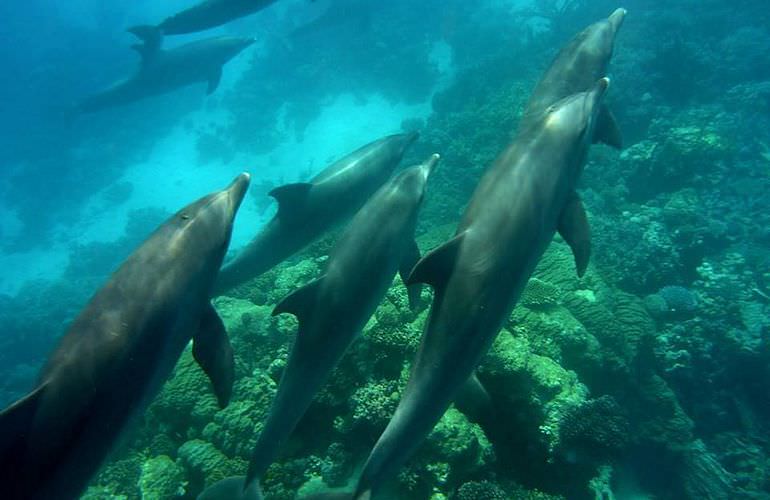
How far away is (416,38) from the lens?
27.0 metres

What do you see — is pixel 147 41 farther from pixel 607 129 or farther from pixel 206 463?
pixel 607 129

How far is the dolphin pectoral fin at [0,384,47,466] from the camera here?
8.02ft

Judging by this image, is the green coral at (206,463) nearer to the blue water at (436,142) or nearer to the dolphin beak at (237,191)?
the dolphin beak at (237,191)

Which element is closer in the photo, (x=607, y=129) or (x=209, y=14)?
(x=607, y=129)

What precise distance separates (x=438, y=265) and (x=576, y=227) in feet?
4.88

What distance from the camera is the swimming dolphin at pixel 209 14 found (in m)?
14.0

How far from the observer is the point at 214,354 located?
3.68 m

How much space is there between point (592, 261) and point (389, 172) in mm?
5637

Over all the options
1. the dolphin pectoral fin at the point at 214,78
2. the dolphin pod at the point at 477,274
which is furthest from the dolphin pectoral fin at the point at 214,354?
the dolphin pectoral fin at the point at 214,78

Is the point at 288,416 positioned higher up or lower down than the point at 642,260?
higher up

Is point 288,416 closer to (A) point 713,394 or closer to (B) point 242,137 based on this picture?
(A) point 713,394

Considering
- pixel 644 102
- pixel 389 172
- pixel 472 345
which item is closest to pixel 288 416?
pixel 472 345

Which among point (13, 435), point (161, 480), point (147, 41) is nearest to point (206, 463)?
point (161, 480)

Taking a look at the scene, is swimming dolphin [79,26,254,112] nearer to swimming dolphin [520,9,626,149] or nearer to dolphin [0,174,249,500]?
swimming dolphin [520,9,626,149]
